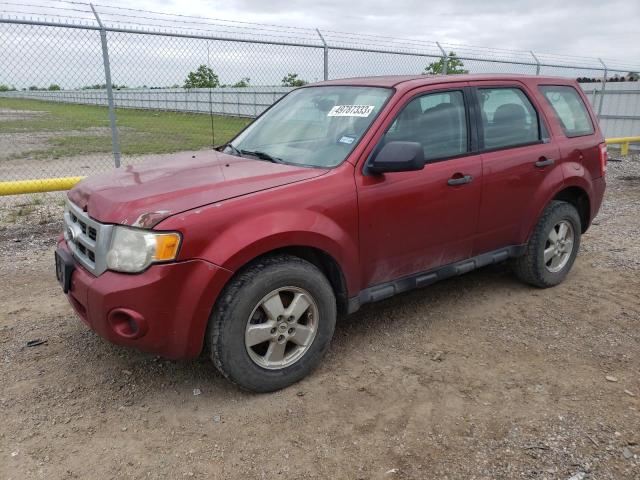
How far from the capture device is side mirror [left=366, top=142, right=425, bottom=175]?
10.2ft

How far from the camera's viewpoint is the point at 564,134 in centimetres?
448

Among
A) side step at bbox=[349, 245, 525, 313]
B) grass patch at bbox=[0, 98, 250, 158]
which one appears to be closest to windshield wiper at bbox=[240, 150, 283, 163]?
side step at bbox=[349, 245, 525, 313]

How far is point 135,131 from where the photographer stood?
21484 millimetres

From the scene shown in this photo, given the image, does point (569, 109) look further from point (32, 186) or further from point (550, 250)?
point (32, 186)

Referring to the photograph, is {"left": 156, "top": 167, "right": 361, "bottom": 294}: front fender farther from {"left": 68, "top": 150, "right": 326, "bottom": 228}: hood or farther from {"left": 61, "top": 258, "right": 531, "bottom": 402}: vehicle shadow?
{"left": 61, "top": 258, "right": 531, "bottom": 402}: vehicle shadow

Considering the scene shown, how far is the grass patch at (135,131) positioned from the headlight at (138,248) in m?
11.0

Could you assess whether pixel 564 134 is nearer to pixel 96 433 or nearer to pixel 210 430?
pixel 210 430

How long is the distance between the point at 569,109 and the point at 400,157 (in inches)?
94.9

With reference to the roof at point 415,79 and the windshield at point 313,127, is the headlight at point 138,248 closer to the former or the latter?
the windshield at point 313,127

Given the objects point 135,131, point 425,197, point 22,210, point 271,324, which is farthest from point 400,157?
point 135,131

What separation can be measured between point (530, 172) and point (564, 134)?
641 millimetres

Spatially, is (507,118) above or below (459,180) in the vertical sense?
above

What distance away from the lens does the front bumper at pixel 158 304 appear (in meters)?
2.62

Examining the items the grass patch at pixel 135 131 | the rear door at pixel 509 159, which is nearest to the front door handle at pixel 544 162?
the rear door at pixel 509 159
